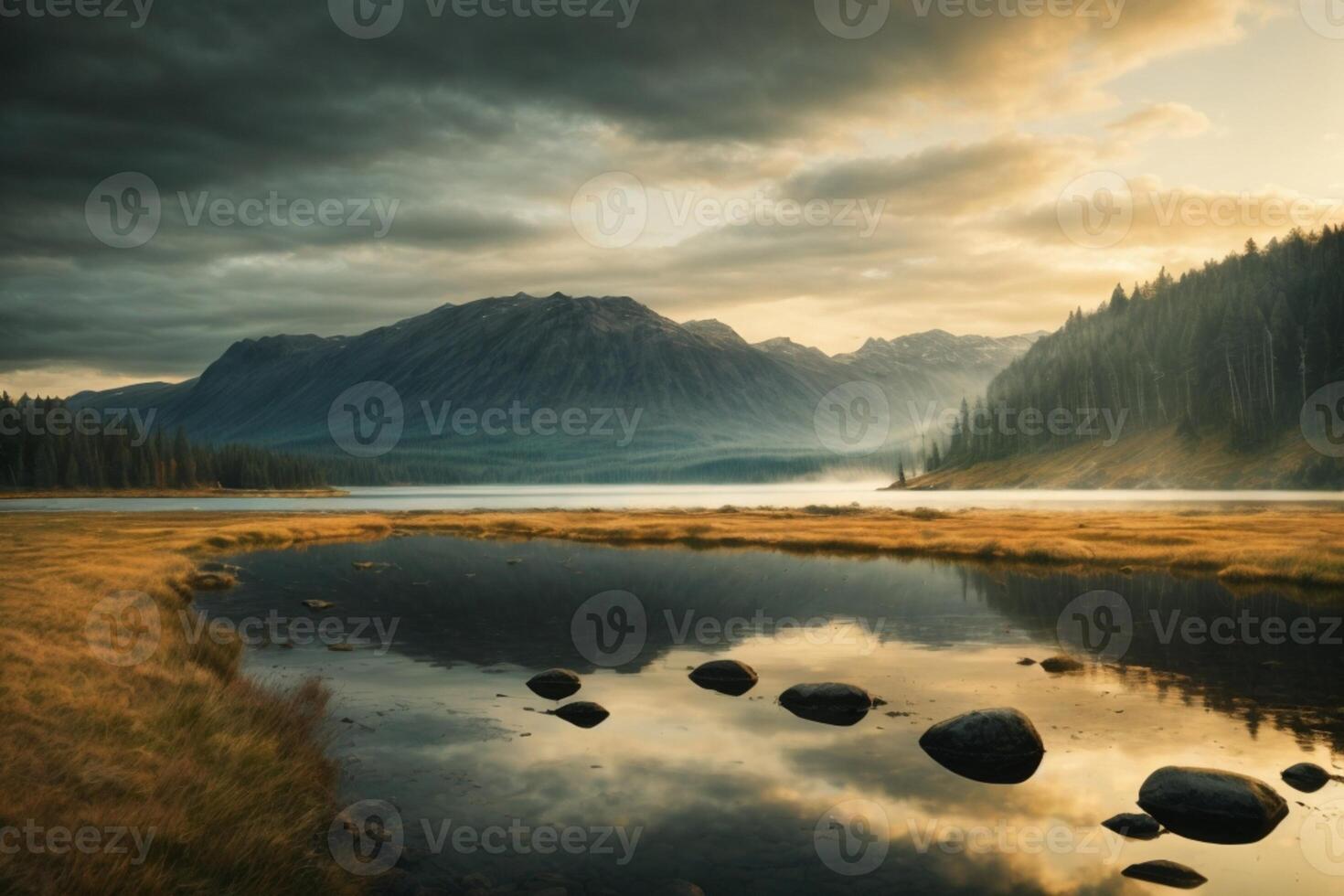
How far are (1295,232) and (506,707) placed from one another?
805 feet

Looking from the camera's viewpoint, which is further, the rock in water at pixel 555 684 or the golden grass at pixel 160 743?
the rock in water at pixel 555 684

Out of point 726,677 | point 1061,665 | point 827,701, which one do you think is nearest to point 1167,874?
point 827,701

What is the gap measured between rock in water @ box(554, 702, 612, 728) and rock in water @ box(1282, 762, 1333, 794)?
695 inches

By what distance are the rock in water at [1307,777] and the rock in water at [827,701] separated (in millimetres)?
10536

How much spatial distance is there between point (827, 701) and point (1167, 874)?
38.5ft

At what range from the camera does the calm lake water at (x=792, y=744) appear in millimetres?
14797

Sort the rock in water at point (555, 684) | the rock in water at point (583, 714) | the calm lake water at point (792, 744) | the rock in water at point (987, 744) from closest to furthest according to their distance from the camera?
the calm lake water at point (792, 744), the rock in water at point (987, 744), the rock in water at point (583, 714), the rock in water at point (555, 684)

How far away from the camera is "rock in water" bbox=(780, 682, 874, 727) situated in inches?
969

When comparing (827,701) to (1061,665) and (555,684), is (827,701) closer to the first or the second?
(555,684)

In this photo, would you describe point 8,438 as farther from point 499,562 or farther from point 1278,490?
point 1278,490

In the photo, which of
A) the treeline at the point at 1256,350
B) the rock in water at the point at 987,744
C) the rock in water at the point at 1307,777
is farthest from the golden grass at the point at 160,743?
the treeline at the point at 1256,350

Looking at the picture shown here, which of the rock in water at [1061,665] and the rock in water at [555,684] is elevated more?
the rock in water at [555,684]

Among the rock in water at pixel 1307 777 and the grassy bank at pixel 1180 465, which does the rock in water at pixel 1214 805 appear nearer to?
the rock in water at pixel 1307 777

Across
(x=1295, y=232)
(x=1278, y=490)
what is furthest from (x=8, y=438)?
(x=1295, y=232)
